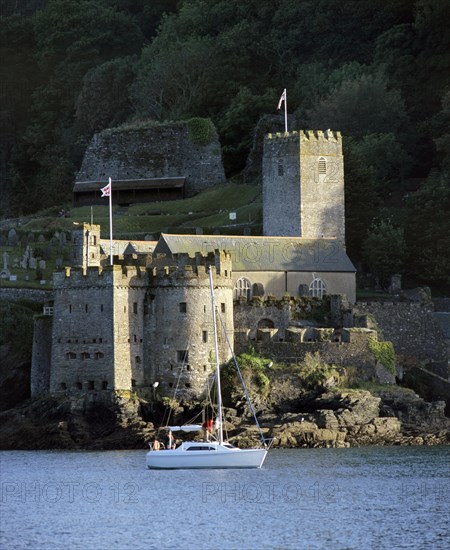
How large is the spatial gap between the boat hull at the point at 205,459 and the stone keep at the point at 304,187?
24.8m

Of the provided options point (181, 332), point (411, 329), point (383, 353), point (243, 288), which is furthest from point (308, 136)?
point (181, 332)

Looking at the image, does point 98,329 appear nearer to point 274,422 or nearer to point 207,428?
point 274,422

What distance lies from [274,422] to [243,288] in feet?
36.4

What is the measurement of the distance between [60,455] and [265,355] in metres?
12.0

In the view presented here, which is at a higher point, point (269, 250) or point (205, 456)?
point (269, 250)

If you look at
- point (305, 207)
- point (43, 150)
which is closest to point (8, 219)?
point (43, 150)

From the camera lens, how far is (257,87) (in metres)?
134

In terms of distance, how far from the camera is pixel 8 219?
5034 inches

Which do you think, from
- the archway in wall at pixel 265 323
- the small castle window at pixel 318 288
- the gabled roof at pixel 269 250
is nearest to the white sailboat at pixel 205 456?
the archway in wall at pixel 265 323

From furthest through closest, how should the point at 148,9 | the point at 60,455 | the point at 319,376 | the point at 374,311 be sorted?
the point at 148,9 < the point at 374,311 < the point at 319,376 < the point at 60,455

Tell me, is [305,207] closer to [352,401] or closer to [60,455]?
[352,401]

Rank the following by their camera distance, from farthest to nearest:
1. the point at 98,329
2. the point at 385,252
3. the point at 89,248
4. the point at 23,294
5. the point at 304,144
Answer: the point at 385,252 < the point at 304,144 < the point at 23,294 < the point at 89,248 < the point at 98,329

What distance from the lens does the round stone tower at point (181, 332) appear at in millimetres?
92500

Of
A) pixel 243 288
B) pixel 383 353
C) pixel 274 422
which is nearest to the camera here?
pixel 274 422
